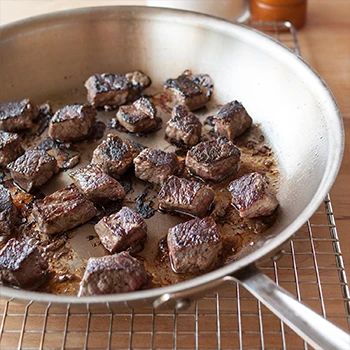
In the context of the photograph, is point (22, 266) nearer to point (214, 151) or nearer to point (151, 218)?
point (151, 218)

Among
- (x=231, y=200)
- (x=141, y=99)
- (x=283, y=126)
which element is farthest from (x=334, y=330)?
(x=141, y=99)

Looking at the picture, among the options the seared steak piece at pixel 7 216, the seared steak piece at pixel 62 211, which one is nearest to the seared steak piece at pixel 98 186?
the seared steak piece at pixel 62 211

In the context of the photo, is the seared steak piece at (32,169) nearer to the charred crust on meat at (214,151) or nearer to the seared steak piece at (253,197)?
the charred crust on meat at (214,151)

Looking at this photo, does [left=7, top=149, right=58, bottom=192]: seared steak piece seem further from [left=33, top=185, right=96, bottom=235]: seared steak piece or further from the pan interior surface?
the pan interior surface

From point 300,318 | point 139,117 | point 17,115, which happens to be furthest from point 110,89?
point 300,318

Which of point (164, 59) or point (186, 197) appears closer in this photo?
point (186, 197)
